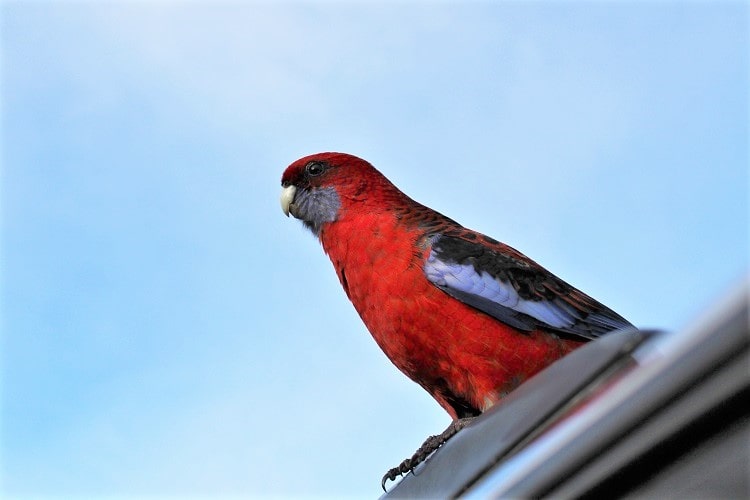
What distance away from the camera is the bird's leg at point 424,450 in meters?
3.78

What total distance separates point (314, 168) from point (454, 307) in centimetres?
173

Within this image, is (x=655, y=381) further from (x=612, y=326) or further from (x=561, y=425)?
(x=612, y=326)

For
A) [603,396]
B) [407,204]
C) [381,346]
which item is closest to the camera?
[603,396]

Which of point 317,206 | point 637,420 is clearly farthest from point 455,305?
point 637,420

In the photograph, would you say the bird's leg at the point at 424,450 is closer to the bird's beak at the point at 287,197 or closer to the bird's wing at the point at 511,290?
the bird's wing at the point at 511,290

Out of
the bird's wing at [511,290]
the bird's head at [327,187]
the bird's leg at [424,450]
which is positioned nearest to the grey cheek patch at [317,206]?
the bird's head at [327,187]

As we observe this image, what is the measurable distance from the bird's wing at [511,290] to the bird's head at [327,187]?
0.76 meters

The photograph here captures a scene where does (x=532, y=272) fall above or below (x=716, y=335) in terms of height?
above

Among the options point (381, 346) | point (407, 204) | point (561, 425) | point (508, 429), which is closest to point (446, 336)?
point (381, 346)

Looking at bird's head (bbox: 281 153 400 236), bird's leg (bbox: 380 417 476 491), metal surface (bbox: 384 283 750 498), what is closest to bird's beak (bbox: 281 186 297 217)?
bird's head (bbox: 281 153 400 236)

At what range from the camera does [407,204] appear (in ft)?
17.1

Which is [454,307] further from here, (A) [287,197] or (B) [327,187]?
(A) [287,197]

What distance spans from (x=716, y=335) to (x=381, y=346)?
391 cm

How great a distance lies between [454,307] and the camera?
14.2 feet
